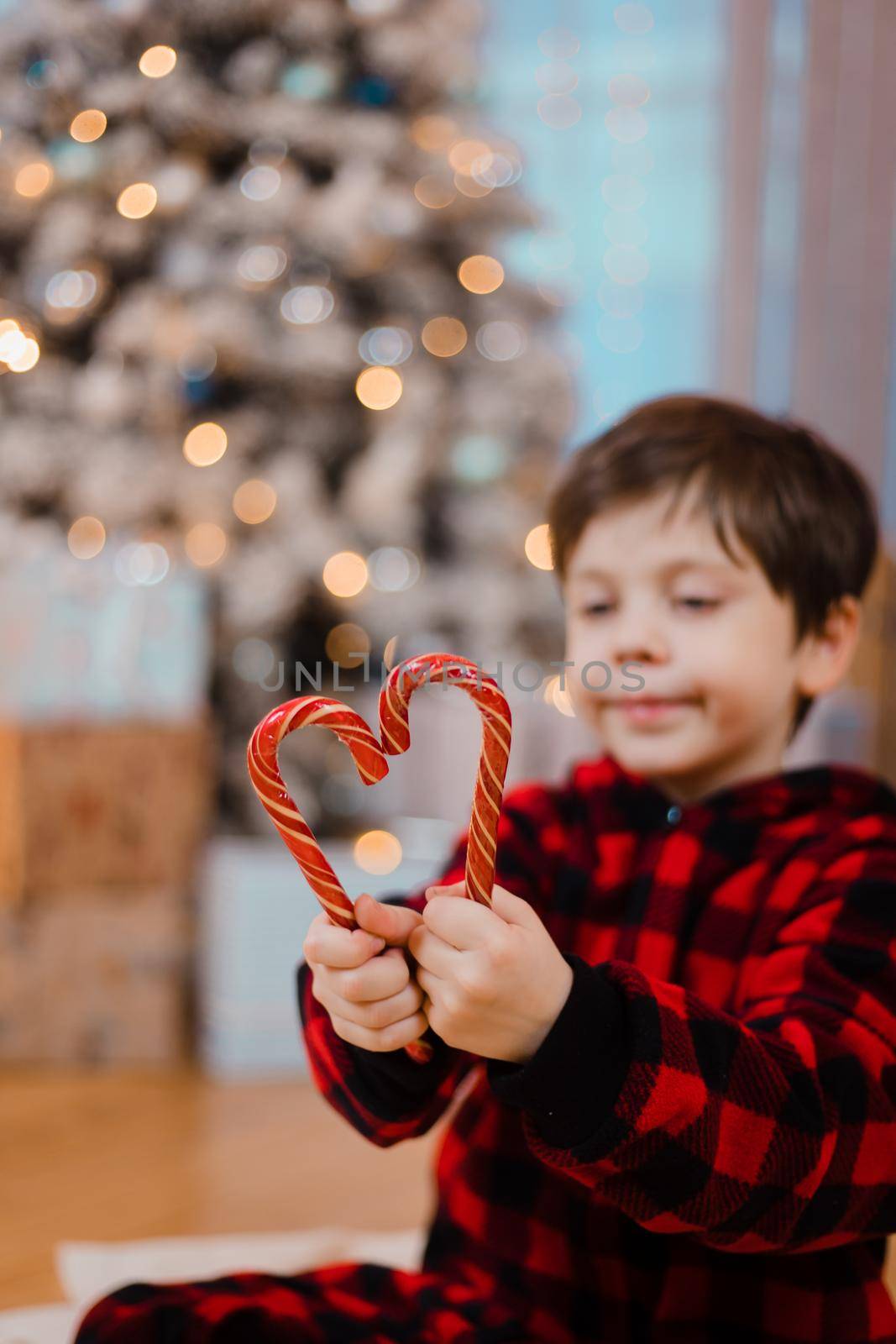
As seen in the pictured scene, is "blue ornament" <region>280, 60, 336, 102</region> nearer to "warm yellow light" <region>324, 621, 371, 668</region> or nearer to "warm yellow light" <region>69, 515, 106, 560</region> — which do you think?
"warm yellow light" <region>69, 515, 106, 560</region>

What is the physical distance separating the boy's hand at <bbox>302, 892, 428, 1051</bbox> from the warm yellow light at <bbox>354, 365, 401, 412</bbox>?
5.78 ft

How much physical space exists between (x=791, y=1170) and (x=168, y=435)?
1871mm

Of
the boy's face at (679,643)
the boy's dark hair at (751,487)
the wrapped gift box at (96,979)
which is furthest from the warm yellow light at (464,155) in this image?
the boy's face at (679,643)

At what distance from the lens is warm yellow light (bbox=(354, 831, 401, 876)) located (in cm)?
204

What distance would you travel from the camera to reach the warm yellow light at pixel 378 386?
7.63 ft

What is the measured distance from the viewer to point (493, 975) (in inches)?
22.9

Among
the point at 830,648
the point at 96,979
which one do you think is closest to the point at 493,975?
the point at 830,648

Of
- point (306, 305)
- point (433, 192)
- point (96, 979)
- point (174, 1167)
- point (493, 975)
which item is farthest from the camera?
point (433, 192)

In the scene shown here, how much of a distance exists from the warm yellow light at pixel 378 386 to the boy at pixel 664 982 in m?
1.40

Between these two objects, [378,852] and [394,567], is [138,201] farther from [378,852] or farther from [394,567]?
[378,852]

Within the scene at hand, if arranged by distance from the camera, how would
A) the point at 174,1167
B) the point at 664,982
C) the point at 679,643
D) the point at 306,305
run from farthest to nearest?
the point at 306,305 < the point at 174,1167 < the point at 679,643 < the point at 664,982

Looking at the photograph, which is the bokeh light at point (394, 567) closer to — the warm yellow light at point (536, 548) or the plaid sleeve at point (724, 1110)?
the warm yellow light at point (536, 548)

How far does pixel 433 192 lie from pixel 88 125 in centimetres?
59

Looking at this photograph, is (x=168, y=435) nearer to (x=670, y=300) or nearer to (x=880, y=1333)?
(x=670, y=300)
